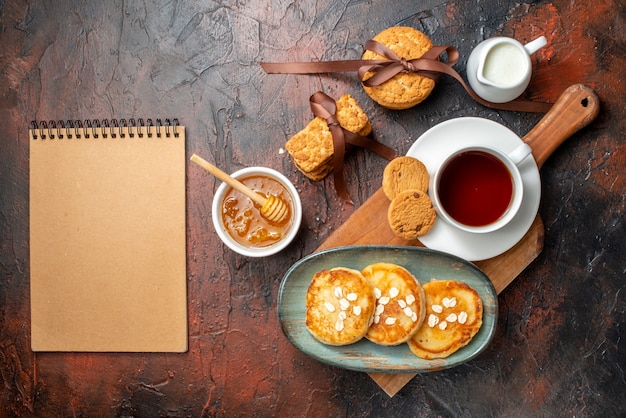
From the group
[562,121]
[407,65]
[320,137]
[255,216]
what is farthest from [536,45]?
[255,216]

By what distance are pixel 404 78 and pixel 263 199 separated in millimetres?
464

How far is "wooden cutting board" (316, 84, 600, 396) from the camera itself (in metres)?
1.33

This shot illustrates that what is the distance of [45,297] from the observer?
149 centimetres

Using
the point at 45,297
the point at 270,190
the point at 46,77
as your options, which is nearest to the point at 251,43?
the point at 270,190

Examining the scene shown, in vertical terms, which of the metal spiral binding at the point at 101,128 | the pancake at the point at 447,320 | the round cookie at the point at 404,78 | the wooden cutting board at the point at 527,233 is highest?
the round cookie at the point at 404,78

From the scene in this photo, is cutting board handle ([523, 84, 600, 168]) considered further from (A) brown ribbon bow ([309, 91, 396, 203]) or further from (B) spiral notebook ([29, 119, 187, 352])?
(B) spiral notebook ([29, 119, 187, 352])

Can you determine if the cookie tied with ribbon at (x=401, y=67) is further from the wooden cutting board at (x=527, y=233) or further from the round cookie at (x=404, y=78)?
the wooden cutting board at (x=527, y=233)

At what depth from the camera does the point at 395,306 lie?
4.10 ft

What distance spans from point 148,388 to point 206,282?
1.13ft

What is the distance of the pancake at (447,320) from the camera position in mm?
1273

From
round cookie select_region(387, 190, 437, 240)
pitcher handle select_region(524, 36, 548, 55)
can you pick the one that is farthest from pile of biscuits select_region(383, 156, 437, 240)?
pitcher handle select_region(524, 36, 548, 55)

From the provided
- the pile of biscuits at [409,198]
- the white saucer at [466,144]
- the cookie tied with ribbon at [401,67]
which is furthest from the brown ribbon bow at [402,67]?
the pile of biscuits at [409,198]

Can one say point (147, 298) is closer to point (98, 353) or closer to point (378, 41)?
point (98, 353)

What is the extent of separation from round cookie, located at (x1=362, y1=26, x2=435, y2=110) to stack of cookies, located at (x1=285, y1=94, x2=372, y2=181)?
0.07 m
